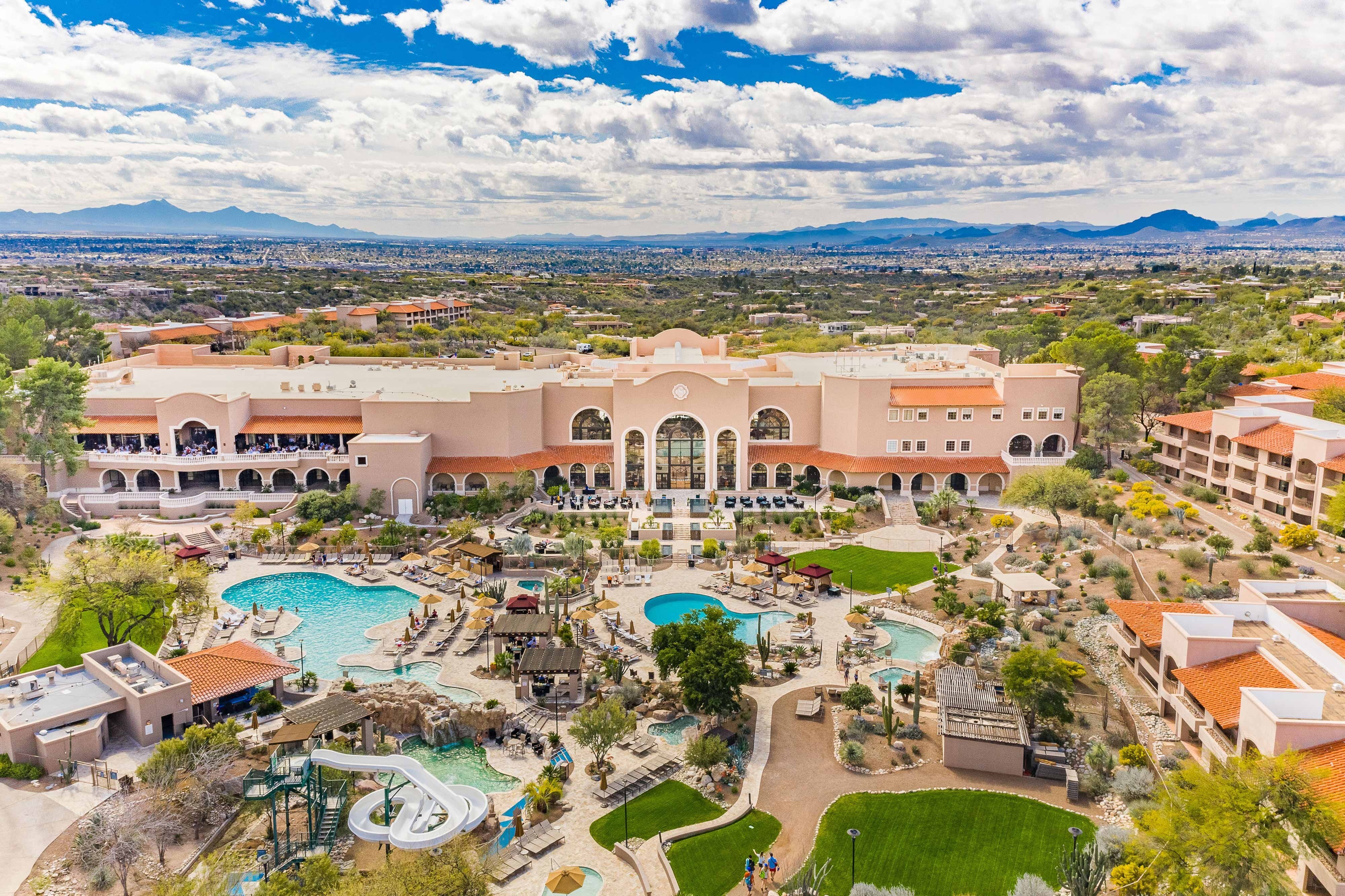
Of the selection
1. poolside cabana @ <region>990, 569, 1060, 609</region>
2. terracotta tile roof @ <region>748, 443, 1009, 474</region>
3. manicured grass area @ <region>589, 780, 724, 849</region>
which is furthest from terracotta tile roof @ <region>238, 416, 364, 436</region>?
poolside cabana @ <region>990, 569, 1060, 609</region>

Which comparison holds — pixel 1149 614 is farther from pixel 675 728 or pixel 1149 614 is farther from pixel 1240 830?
pixel 675 728

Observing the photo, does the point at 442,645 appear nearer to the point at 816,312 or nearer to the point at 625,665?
the point at 625,665

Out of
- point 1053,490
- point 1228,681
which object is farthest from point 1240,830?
point 1053,490

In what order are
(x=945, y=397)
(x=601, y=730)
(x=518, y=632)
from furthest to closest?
(x=945, y=397)
(x=518, y=632)
(x=601, y=730)

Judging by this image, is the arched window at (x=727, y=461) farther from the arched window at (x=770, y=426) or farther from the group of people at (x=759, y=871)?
the group of people at (x=759, y=871)

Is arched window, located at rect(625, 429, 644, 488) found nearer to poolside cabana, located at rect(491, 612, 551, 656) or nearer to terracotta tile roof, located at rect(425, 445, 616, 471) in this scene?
terracotta tile roof, located at rect(425, 445, 616, 471)
